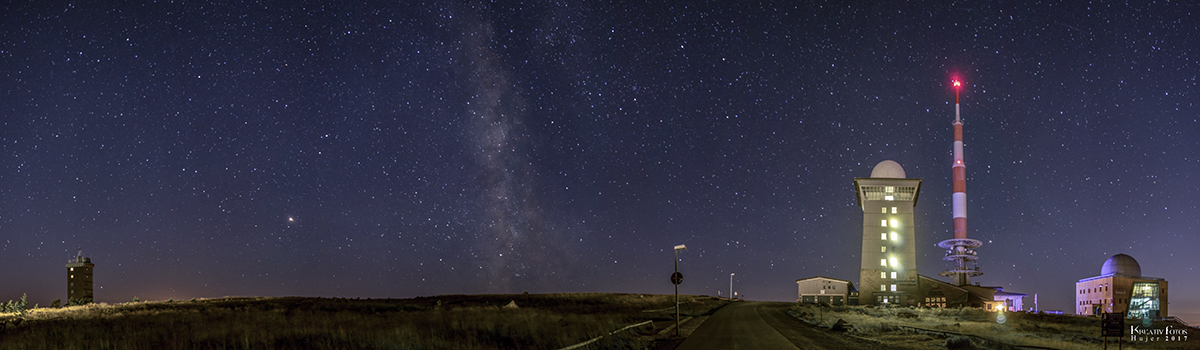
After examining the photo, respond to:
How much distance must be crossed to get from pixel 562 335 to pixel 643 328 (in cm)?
947

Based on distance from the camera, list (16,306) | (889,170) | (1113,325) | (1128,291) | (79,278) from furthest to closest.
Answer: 1. (889,170)
2. (1128,291)
3. (79,278)
4. (16,306)
5. (1113,325)

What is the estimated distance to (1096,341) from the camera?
109 feet

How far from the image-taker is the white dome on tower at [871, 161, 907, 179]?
306 ft

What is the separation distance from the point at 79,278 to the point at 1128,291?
436 feet

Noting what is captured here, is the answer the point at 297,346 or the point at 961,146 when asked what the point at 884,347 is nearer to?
the point at 297,346

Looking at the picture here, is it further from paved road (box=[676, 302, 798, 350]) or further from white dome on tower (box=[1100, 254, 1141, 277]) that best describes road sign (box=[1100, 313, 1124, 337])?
white dome on tower (box=[1100, 254, 1141, 277])

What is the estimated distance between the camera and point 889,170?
93500 millimetres

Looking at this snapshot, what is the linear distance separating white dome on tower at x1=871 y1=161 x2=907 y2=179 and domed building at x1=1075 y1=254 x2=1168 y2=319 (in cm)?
2866

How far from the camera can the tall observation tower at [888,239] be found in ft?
286

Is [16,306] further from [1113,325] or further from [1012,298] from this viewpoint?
[1012,298]

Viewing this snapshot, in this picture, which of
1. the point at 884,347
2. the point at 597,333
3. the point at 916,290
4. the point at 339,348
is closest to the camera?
the point at 339,348

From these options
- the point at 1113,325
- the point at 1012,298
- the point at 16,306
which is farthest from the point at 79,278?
the point at 1012,298

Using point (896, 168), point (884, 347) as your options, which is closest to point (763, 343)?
point (884, 347)

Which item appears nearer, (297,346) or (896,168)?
(297,346)
